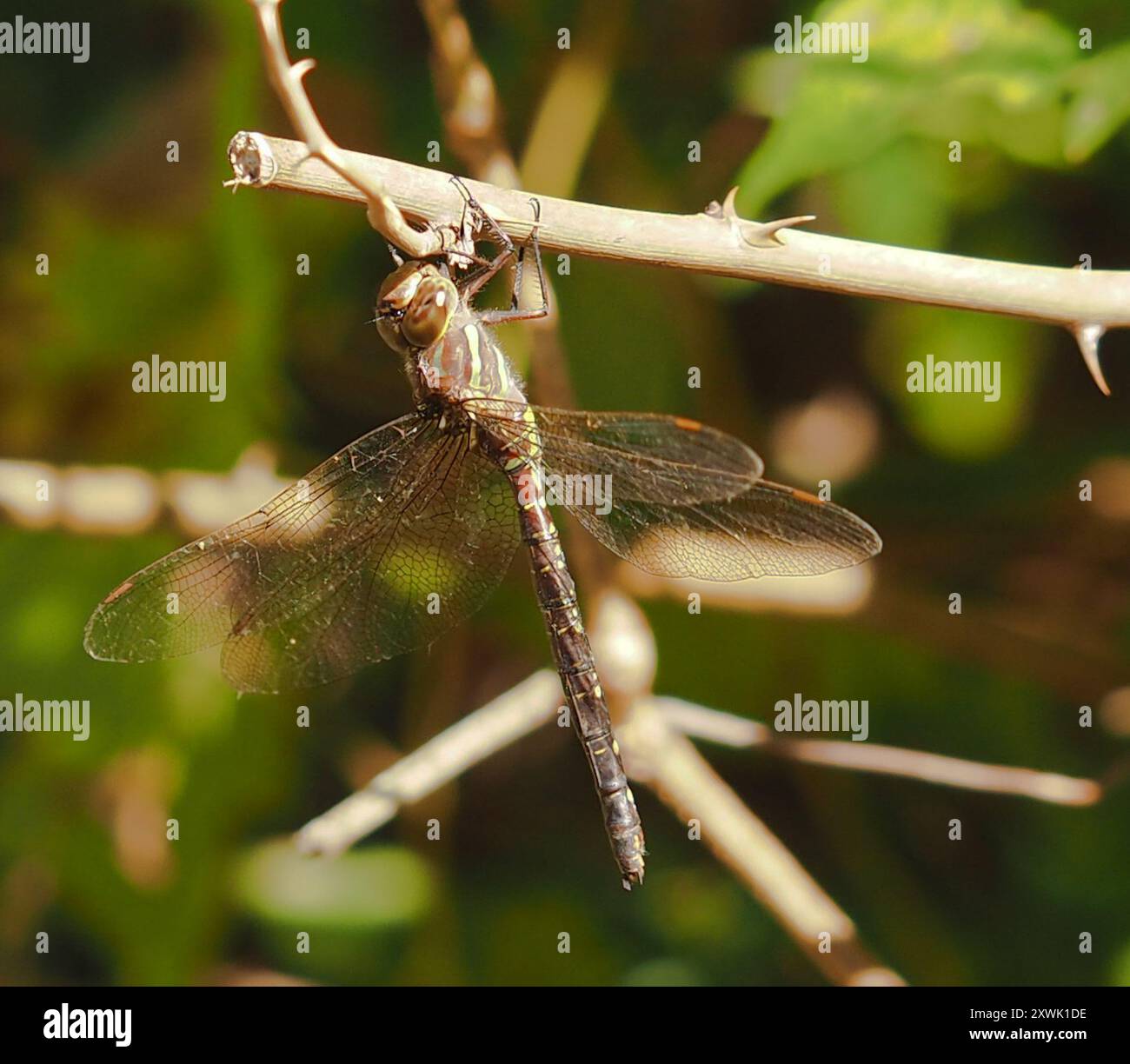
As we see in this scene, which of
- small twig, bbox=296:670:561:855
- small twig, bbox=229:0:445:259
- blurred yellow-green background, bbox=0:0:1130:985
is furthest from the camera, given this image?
blurred yellow-green background, bbox=0:0:1130:985

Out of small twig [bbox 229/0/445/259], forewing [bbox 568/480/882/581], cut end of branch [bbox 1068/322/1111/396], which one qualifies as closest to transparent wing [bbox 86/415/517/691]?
forewing [bbox 568/480/882/581]

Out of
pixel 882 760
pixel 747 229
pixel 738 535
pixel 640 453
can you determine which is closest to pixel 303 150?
pixel 747 229

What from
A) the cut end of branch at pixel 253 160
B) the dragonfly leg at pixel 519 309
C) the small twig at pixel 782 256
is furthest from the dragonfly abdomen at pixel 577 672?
the cut end of branch at pixel 253 160

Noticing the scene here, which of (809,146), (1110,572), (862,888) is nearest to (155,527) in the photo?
(809,146)

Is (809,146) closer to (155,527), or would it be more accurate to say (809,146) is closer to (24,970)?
(155,527)

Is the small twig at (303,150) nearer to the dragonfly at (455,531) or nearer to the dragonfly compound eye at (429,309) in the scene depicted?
the dragonfly compound eye at (429,309)

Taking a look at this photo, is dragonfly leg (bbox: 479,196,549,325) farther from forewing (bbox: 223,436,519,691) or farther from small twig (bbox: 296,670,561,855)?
small twig (bbox: 296,670,561,855)

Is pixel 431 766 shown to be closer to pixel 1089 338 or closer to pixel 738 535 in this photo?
pixel 738 535
